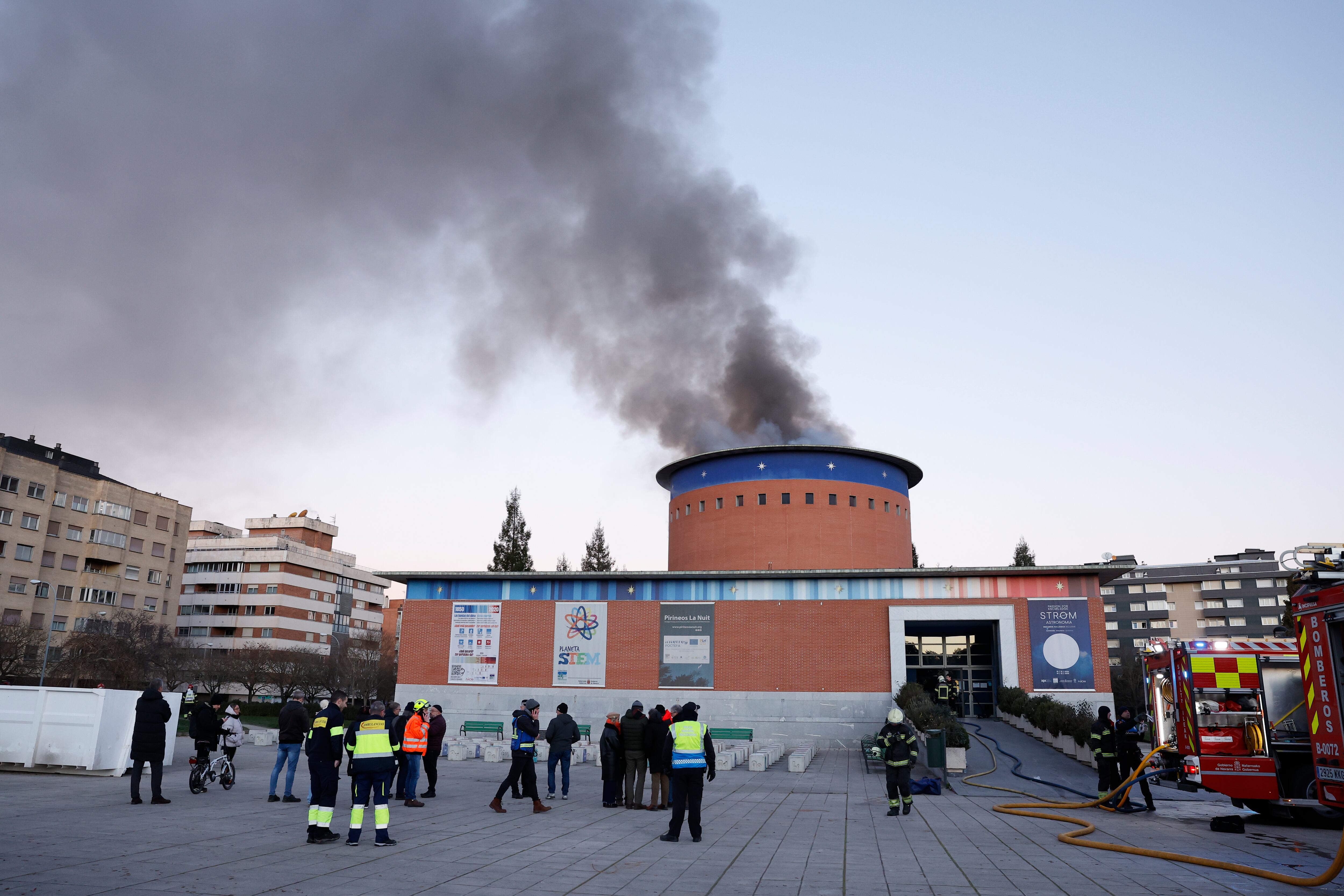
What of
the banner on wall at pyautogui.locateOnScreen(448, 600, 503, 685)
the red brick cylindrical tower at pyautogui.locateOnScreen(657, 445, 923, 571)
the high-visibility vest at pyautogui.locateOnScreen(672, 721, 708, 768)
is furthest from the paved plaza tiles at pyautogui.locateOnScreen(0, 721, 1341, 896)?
the red brick cylindrical tower at pyautogui.locateOnScreen(657, 445, 923, 571)

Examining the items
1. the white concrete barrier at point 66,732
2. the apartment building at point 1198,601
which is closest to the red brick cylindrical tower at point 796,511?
the white concrete barrier at point 66,732

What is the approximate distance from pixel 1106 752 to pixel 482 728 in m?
24.9

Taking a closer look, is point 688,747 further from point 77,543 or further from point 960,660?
point 77,543

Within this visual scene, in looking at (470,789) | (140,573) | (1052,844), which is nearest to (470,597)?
(470,789)

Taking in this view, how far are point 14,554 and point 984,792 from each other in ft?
247

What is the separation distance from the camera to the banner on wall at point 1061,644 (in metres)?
31.3

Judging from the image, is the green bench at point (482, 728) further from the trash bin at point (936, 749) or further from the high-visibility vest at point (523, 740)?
the high-visibility vest at point (523, 740)

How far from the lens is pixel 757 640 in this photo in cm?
3375

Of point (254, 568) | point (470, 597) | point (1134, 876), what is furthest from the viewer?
point (254, 568)

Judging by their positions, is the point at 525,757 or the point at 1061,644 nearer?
the point at 525,757

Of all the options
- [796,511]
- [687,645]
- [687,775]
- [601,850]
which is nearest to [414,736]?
[601,850]

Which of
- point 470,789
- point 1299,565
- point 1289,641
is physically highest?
point 1299,565

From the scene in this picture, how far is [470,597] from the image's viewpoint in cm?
3694

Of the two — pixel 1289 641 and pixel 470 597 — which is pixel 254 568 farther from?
pixel 1289 641
